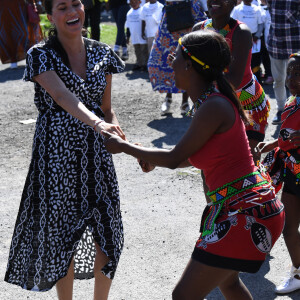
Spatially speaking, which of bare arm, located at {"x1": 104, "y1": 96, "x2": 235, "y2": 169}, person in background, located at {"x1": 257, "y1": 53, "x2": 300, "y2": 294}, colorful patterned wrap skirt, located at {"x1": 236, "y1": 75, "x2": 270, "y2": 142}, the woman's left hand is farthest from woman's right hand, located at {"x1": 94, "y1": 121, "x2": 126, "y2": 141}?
colorful patterned wrap skirt, located at {"x1": 236, "y1": 75, "x2": 270, "y2": 142}

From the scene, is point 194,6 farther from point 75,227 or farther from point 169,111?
point 75,227

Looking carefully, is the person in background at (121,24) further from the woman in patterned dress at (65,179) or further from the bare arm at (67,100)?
the bare arm at (67,100)

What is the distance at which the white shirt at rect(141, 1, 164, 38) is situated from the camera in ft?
38.2

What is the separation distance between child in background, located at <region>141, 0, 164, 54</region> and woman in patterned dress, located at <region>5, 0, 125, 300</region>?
25.9 ft

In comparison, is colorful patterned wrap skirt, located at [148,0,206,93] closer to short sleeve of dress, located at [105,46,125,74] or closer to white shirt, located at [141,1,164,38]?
white shirt, located at [141,1,164,38]

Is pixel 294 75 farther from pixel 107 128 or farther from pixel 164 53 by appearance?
pixel 164 53

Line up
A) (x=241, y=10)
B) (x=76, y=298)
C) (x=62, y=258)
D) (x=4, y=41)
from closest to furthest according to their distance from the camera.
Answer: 1. (x=62, y=258)
2. (x=76, y=298)
3. (x=241, y=10)
4. (x=4, y=41)

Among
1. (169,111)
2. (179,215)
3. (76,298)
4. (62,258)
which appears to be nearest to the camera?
(62,258)

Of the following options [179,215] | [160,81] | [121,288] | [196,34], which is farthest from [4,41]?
[196,34]

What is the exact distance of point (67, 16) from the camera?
3.73 m

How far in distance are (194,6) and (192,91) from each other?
567cm

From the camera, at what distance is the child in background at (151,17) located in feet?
38.2

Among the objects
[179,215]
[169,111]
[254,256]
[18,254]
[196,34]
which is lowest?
[169,111]

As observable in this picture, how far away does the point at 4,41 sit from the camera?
40.5 feet
